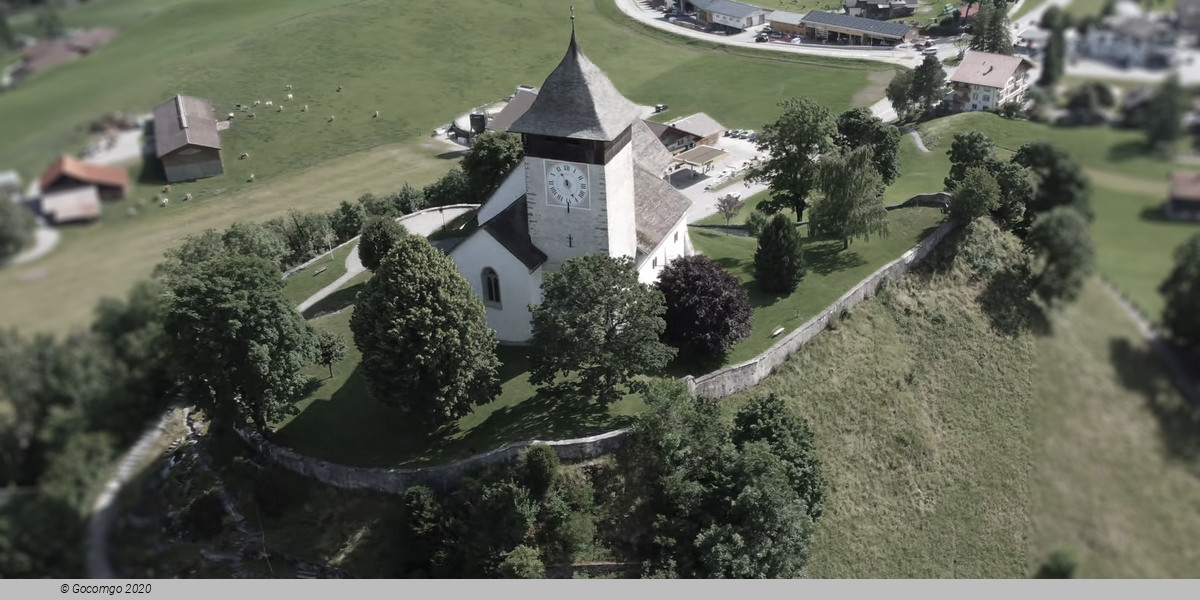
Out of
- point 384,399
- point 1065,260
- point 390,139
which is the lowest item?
point 384,399

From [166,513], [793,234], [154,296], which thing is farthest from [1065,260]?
[793,234]

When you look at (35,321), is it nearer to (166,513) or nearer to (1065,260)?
(166,513)

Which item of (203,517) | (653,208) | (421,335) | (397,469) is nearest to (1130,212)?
(203,517)

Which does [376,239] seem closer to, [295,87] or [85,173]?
[295,87]

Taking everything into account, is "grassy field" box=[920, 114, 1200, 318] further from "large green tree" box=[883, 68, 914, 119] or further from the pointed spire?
"large green tree" box=[883, 68, 914, 119]

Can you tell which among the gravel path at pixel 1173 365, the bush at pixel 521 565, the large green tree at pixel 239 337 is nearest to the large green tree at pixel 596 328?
the bush at pixel 521 565

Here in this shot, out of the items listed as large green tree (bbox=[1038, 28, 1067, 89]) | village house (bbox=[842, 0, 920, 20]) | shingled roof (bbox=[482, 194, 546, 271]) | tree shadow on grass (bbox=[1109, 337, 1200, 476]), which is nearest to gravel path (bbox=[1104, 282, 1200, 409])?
tree shadow on grass (bbox=[1109, 337, 1200, 476])
